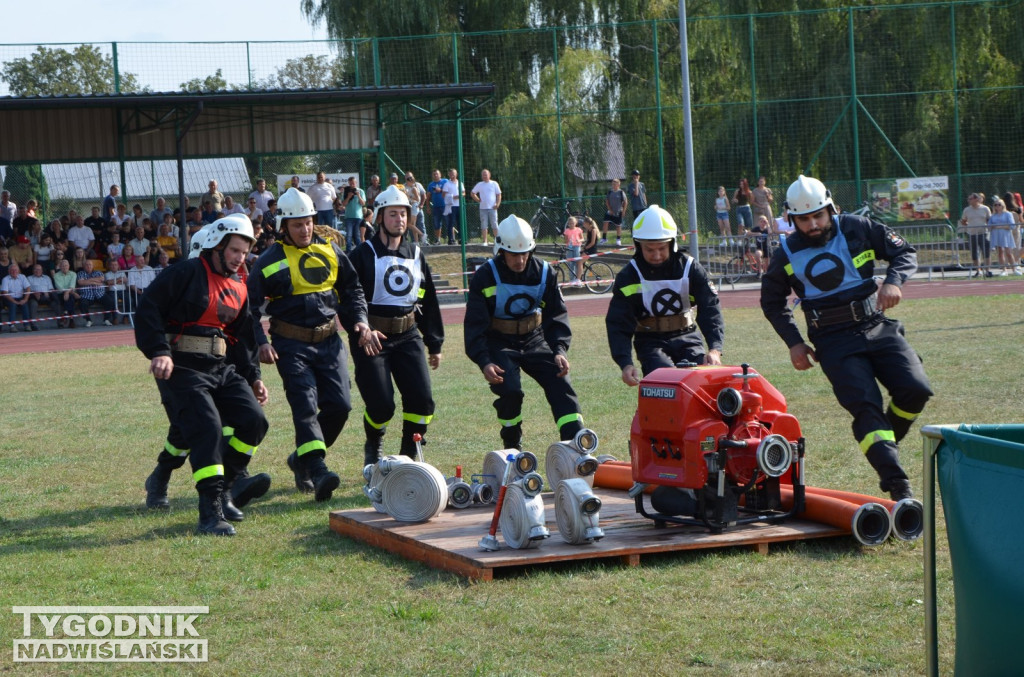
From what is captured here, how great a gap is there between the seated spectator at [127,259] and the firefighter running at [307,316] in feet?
61.5

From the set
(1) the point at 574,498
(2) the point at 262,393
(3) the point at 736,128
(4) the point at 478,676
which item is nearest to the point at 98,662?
(4) the point at 478,676

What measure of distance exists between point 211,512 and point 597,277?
73.4ft

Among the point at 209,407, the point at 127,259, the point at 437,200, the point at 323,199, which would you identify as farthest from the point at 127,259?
the point at 209,407

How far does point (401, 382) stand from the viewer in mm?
9602

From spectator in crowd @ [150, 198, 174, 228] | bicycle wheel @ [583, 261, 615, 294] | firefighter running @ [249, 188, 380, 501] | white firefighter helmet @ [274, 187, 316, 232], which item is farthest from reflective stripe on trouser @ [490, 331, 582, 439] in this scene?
bicycle wheel @ [583, 261, 615, 294]

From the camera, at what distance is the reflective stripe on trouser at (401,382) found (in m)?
9.41

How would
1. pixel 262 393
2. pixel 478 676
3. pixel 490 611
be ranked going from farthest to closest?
pixel 262 393
pixel 490 611
pixel 478 676

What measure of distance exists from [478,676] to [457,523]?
8.90 feet

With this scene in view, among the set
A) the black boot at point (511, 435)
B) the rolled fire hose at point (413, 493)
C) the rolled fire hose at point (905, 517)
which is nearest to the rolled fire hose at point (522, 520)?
the rolled fire hose at point (413, 493)

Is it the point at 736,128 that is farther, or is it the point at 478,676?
the point at 736,128

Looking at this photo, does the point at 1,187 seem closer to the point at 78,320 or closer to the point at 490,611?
the point at 78,320

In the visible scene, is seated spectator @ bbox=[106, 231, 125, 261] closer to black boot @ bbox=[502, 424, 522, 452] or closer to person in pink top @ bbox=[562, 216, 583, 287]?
person in pink top @ bbox=[562, 216, 583, 287]

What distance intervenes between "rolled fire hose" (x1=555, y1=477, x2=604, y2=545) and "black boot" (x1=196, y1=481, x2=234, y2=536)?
2.46 meters

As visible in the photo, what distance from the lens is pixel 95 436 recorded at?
12461 mm
